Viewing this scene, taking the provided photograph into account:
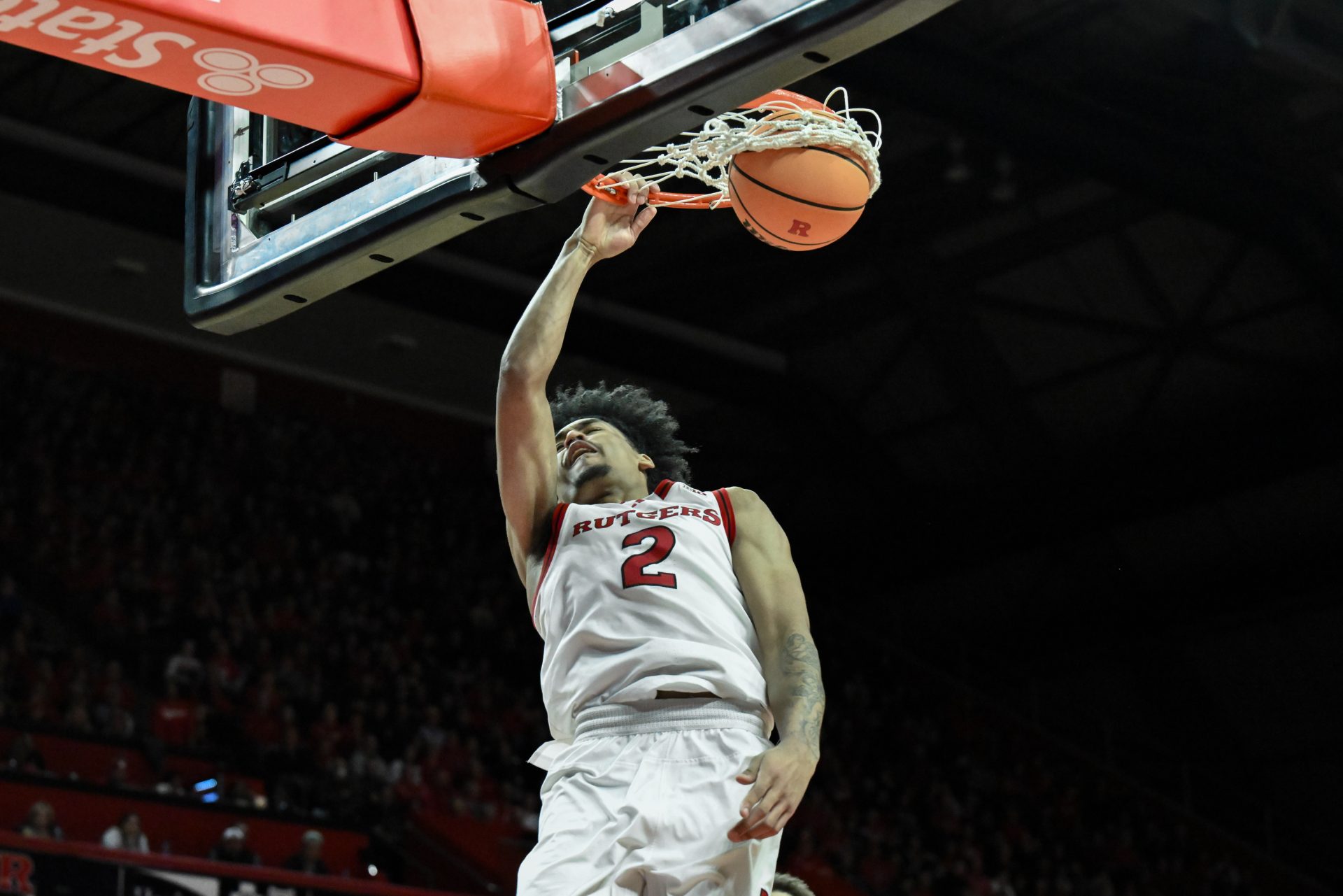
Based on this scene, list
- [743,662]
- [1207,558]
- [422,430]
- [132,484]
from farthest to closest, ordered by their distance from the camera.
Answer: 1. [422,430]
2. [1207,558]
3. [132,484]
4. [743,662]

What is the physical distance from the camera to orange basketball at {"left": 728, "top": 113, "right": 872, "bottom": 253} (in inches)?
149

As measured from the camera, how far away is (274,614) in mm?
15625

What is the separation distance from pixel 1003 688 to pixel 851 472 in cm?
396

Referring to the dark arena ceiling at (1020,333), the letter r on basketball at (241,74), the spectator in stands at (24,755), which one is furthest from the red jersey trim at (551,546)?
the dark arena ceiling at (1020,333)

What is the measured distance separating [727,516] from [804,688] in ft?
1.63

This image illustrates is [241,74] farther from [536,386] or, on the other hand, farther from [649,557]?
[649,557]

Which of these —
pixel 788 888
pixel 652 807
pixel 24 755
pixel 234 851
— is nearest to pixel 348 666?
pixel 24 755

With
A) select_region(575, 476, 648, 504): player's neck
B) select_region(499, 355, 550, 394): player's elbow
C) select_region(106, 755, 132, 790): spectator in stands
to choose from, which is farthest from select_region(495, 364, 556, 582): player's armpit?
select_region(106, 755, 132, 790): spectator in stands

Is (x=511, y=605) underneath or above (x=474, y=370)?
underneath

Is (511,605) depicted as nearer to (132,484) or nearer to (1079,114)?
(132,484)

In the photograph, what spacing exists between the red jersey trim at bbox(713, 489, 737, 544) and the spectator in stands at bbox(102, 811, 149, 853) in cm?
753

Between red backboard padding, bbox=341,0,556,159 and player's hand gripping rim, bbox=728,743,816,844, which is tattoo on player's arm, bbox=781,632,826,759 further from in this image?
red backboard padding, bbox=341,0,556,159

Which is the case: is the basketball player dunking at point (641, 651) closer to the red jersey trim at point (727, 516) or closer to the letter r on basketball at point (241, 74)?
the red jersey trim at point (727, 516)

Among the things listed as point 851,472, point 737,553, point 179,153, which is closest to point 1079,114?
point 851,472
